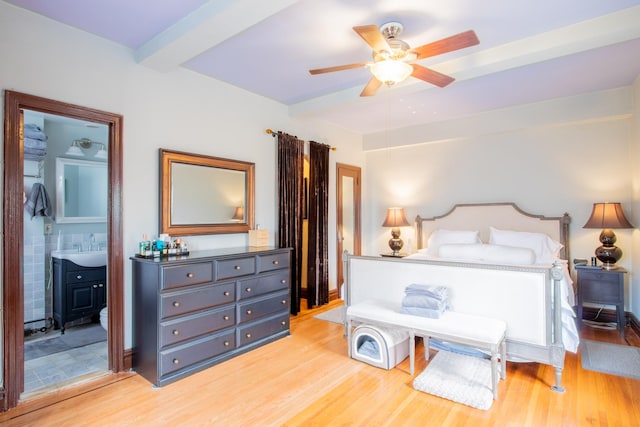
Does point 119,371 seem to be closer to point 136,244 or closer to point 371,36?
point 136,244

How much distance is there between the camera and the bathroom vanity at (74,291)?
3752 millimetres

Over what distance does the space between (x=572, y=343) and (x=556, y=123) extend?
2703 millimetres

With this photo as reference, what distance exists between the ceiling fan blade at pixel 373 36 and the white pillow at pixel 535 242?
123 inches

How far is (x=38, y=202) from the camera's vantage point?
377 cm

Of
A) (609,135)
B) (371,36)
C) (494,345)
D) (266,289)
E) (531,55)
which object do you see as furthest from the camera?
(609,135)

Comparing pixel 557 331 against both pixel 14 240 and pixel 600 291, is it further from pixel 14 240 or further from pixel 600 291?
pixel 14 240

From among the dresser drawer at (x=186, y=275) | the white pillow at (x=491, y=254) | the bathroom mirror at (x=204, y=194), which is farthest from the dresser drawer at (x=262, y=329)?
the white pillow at (x=491, y=254)

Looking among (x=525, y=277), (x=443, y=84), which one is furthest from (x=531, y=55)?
(x=525, y=277)

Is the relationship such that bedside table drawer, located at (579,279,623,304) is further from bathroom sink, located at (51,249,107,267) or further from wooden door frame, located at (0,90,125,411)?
bathroom sink, located at (51,249,107,267)

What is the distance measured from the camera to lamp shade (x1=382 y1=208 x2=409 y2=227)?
5.37 m

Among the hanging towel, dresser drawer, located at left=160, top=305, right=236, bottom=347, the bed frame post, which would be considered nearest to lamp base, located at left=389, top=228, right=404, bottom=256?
the bed frame post

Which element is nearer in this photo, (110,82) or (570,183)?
(110,82)

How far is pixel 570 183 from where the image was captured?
170 inches

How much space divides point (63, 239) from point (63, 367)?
5.74 feet
